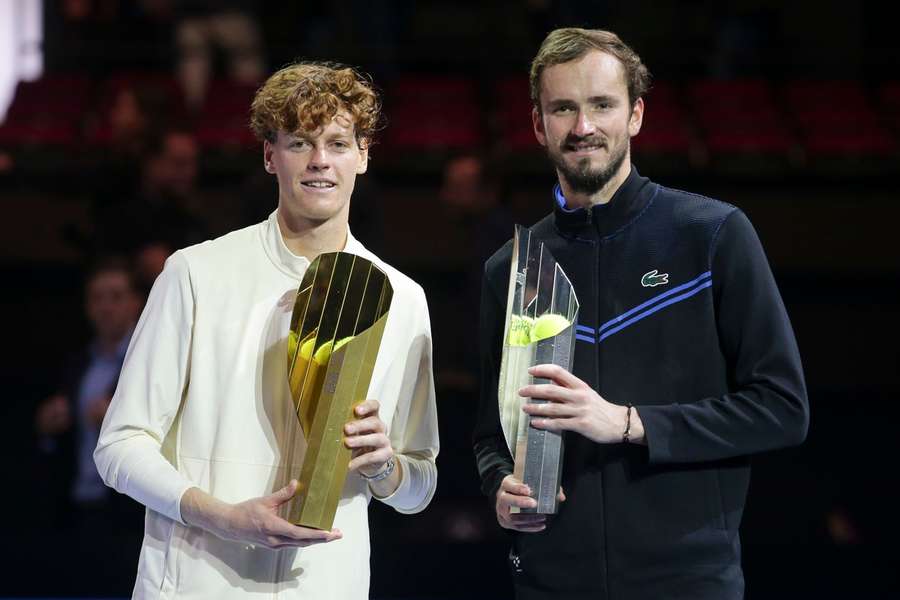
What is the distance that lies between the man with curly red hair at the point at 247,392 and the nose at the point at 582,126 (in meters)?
0.38

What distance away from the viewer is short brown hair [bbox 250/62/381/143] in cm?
212

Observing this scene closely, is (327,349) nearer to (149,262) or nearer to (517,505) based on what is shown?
(517,505)

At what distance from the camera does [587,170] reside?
2.21 m

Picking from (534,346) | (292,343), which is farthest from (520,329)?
(292,343)

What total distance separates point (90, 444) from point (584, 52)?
2.67 meters

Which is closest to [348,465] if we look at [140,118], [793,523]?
[793,523]

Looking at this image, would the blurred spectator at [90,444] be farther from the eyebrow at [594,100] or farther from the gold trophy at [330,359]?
the eyebrow at [594,100]

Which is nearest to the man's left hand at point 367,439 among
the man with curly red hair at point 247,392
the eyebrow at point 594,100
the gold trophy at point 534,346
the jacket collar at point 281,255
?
the man with curly red hair at point 247,392

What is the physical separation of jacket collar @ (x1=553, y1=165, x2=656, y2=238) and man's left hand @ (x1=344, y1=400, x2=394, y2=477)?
55 centimetres

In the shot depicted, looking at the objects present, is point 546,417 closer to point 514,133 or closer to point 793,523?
point 793,523

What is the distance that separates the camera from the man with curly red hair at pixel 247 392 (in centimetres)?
206

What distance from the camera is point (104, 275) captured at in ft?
14.0

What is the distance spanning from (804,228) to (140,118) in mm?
3779

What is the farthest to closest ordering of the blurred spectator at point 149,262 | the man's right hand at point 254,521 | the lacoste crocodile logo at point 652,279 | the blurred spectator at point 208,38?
the blurred spectator at point 208,38
the blurred spectator at point 149,262
the lacoste crocodile logo at point 652,279
the man's right hand at point 254,521
